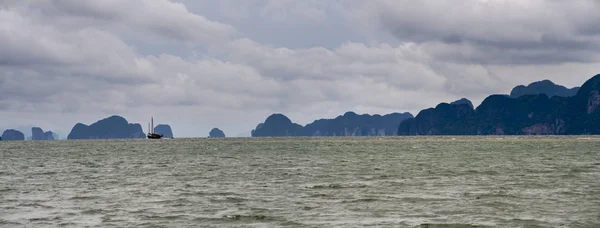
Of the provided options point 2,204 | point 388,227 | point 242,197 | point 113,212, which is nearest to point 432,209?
point 388,227

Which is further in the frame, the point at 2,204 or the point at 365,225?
the point at 2,204

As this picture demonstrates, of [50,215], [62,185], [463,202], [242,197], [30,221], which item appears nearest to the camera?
[30,221]

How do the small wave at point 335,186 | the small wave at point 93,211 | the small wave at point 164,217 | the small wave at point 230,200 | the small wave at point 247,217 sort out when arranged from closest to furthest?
the small wave at point 247,217 < the small wave at point 164,217 < the small wave at point 93,211 < the small wave at point 230,200 < the small wave at point 335,186

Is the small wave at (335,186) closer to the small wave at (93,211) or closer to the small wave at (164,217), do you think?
the small wave at (164,217)

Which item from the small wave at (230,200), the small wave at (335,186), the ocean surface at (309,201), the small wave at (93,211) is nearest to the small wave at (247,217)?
the ocean surface at (309,201)

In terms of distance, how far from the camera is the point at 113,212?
3472 centimetres

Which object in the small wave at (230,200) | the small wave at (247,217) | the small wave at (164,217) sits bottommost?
the small wave at (247,217)

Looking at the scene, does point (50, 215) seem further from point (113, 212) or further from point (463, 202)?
point (463, 202)

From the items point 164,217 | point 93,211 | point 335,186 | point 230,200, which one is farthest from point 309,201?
point 93,211

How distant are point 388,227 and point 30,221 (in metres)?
17.4

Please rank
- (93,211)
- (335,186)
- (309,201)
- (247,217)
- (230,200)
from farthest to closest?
(335,186) → (230,200) → (309,201) → (93,211) → (247,217)

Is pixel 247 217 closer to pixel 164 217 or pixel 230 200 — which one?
pixel 164 217

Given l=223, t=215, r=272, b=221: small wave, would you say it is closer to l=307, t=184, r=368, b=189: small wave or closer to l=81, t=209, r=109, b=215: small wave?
l=81, t=209, r=109, b=215: small wave

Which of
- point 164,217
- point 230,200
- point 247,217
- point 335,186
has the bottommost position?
point 247,217
